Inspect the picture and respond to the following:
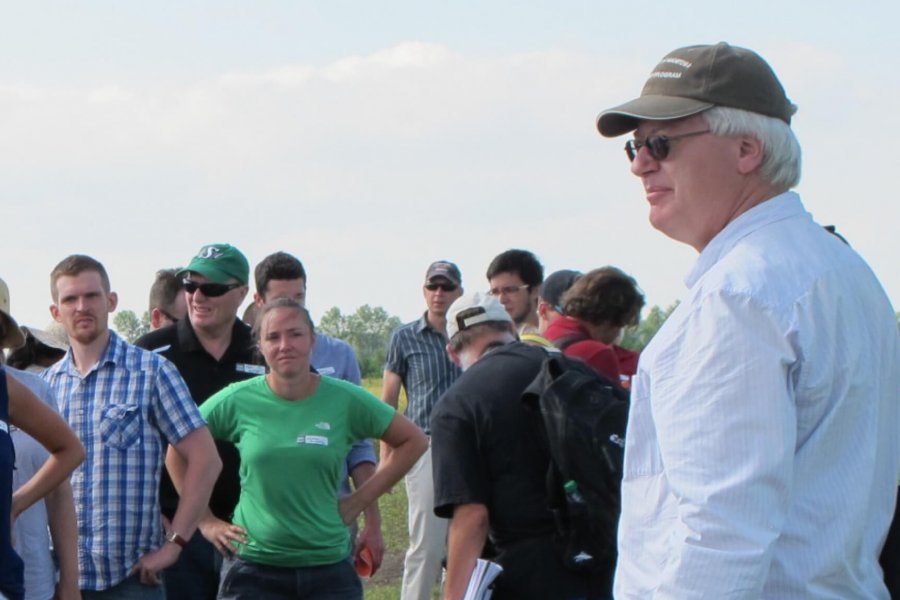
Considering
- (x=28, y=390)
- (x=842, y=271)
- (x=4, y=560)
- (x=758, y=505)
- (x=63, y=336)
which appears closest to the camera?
(x=758, y=505)

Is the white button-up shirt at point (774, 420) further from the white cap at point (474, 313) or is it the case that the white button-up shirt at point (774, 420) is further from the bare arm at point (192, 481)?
the bare arm at point (192, 481)

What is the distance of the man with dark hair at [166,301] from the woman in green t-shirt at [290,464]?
252cm

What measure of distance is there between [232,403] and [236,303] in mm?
898

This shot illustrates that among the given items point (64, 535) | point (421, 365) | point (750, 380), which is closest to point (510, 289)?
point (421, 365)

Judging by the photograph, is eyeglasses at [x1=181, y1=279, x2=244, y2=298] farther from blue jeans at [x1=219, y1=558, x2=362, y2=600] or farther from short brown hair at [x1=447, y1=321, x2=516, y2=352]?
short brown hair at [x1=447, y1=321, x2=516, y2=352]

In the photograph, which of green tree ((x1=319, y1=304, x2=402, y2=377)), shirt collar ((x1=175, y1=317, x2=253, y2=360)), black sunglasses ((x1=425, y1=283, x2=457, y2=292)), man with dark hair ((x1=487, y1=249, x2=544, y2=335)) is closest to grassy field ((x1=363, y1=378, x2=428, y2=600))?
black sunglasses ((x1=425, y1=283, x2=457, y2=292))

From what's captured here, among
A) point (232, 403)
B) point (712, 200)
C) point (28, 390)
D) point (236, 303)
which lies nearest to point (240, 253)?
point (236, 303)

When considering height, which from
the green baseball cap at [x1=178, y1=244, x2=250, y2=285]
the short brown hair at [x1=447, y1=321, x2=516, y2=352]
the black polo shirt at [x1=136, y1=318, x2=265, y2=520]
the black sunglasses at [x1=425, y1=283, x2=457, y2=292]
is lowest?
the black polo shirt at [x1=136, y1=318, x2=265, y2=520]

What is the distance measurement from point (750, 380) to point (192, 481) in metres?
4.20

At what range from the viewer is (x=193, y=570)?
6793 millimetres

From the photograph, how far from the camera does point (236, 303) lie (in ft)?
23.9

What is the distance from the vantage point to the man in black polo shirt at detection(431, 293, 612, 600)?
4891 mm

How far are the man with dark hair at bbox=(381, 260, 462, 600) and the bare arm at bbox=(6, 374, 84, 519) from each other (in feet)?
14.9

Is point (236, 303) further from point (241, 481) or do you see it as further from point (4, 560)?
point (4, 560)
